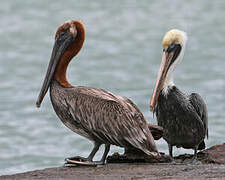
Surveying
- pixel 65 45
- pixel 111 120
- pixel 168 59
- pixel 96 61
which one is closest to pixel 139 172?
pixel 111 120

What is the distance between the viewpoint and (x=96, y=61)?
2259 cm

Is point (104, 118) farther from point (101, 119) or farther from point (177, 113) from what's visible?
point (177, 113)

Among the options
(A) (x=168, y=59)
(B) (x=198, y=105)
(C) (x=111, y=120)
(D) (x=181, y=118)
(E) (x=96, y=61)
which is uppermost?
(E) (x=96, y=61)

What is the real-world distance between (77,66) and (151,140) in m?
14.9

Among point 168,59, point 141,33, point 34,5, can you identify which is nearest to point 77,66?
point 141,33

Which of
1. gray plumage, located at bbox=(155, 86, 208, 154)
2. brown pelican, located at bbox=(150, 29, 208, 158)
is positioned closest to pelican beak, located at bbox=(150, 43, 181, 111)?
brown pelican, located at bbox=(150, 29, 208, 158)

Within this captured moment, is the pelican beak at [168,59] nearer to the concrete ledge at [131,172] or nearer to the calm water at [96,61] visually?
the concrete ledge at [131,172]

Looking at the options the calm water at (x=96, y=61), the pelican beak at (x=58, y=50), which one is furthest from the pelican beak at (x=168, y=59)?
the calm water at (x=96, y=61)

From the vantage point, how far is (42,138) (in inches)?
629

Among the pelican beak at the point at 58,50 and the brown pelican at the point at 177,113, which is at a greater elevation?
the pelican beak at the point at 58,50

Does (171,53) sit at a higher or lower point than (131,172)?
higher

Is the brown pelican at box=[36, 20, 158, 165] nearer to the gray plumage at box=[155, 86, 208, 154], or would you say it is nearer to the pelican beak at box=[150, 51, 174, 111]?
the pelican beak at box=[150, 51, 174, 111]

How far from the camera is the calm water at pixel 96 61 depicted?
1569 cm

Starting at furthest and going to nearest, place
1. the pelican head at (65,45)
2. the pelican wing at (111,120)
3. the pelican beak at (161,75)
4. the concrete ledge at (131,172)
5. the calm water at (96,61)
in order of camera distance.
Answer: the calm water at (96,61)
the pelican beak at (161,75)
the pelican head at (65,45)
the pelican wing at (111,120)
the concrete ledge at (131,172)
